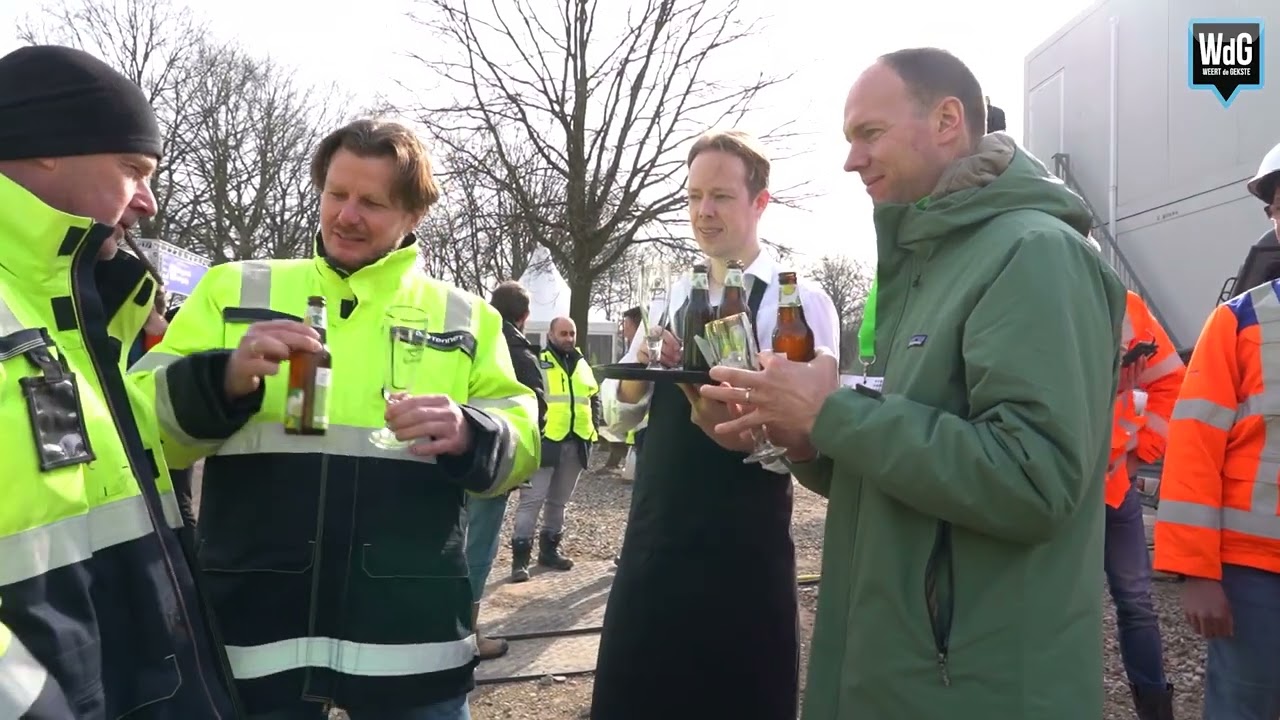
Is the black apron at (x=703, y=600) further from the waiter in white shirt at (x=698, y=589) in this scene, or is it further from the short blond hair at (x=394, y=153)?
the short blond hair at (x=394, y=153)

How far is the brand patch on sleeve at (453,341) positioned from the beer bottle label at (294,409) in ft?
1.19

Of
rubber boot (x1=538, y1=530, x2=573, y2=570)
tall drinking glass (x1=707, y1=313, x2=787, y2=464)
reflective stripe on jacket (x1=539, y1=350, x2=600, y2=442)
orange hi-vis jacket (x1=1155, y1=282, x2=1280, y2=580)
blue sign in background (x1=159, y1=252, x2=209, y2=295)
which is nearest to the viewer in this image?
tall drinking glass (x1=707, y1=313, x2=787, y2=464)

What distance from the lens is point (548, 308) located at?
34.7 metres

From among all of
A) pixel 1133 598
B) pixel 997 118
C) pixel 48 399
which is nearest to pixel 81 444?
pixel 48 399

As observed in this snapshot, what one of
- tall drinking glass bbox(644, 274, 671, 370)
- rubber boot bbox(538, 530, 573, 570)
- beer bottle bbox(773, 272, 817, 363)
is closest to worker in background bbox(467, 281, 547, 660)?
rubber boot bbox(538, 530, 573, 570)

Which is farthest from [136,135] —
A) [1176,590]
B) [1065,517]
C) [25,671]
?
[1176,590]

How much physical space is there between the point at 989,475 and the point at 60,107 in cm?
185

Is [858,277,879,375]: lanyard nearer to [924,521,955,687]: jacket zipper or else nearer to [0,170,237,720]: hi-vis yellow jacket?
[924,521,955,687]: jacket zipper

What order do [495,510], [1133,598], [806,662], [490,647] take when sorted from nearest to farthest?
[806,662], [1133,598], [490,647], [495,510]

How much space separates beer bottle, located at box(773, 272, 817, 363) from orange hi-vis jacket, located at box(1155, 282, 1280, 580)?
144cm

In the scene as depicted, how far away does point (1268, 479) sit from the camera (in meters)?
2.69

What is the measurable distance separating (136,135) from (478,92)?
625 inches

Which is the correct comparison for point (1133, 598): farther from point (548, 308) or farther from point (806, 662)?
point (548, 308)

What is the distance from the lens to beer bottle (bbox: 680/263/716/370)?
257 centimetres
